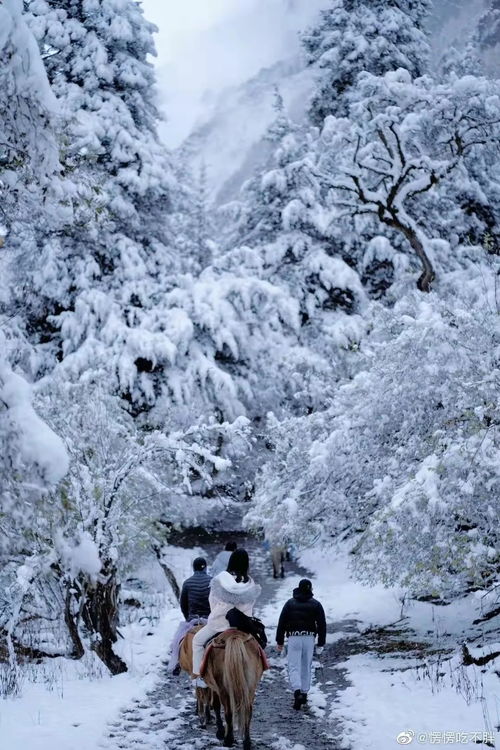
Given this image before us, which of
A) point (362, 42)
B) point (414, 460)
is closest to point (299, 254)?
point (362, 42)

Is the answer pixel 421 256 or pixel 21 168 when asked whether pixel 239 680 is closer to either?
pixel 21 168

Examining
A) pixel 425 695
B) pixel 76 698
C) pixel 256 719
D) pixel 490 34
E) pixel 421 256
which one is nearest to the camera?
pixel 425 695

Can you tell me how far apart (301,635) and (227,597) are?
191cm

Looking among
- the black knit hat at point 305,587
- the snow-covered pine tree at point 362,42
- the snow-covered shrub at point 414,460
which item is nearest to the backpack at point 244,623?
the black knit hat at point 305,587

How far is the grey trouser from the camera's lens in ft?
23.7

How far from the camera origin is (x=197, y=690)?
681 cm

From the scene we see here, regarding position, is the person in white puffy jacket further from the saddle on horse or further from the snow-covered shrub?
the snow-covered shrub

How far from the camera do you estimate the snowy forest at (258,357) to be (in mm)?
5863

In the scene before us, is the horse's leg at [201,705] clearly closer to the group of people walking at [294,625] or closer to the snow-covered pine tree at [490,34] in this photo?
the group of people walking at [294,625]

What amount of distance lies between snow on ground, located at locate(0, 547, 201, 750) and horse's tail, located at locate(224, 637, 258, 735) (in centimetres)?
151

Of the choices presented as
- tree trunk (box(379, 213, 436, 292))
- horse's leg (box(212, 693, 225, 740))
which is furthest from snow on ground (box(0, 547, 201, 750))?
tree trunk (box(379, 213, 436, 292))

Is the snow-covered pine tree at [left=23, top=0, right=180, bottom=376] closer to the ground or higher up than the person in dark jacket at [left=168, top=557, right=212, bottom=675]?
higher up

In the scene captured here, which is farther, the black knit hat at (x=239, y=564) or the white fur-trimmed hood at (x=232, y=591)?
the black knit hat at (x=239, y=564)

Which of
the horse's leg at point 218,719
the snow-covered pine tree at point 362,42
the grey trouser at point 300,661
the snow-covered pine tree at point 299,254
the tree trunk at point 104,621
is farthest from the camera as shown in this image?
the snow-covered pine tree at point 362,42
